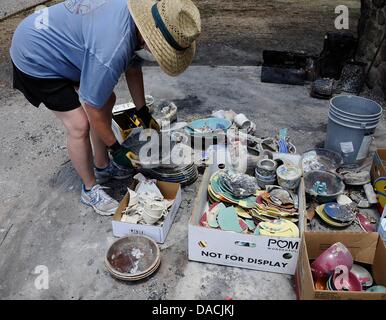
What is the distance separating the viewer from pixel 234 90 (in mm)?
4273

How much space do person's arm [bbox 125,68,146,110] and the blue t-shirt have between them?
18.4 inches

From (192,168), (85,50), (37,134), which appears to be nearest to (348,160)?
(192,168)

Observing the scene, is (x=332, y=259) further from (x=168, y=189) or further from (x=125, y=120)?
(x=125, y=120)

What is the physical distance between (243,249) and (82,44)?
1.46 m

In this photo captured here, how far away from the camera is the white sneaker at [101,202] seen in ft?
8.34

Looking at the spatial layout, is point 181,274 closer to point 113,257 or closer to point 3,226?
point 113,257

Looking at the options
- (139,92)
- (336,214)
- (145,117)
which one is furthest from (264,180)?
(139,92)

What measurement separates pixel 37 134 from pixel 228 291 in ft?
8.03

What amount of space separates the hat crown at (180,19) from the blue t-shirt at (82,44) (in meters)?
0.19

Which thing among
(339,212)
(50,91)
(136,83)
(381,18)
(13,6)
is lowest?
(13,6)

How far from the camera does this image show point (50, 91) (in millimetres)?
2201

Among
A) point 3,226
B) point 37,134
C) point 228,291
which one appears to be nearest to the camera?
point 228,291

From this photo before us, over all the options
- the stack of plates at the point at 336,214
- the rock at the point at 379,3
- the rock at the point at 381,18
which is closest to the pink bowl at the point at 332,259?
the stack of plates at the point at 336,214

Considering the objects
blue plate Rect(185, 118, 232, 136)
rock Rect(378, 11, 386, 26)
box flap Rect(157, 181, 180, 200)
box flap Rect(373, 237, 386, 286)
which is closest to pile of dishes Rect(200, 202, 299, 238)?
box flap Rect(157, 181, 180, 200)
